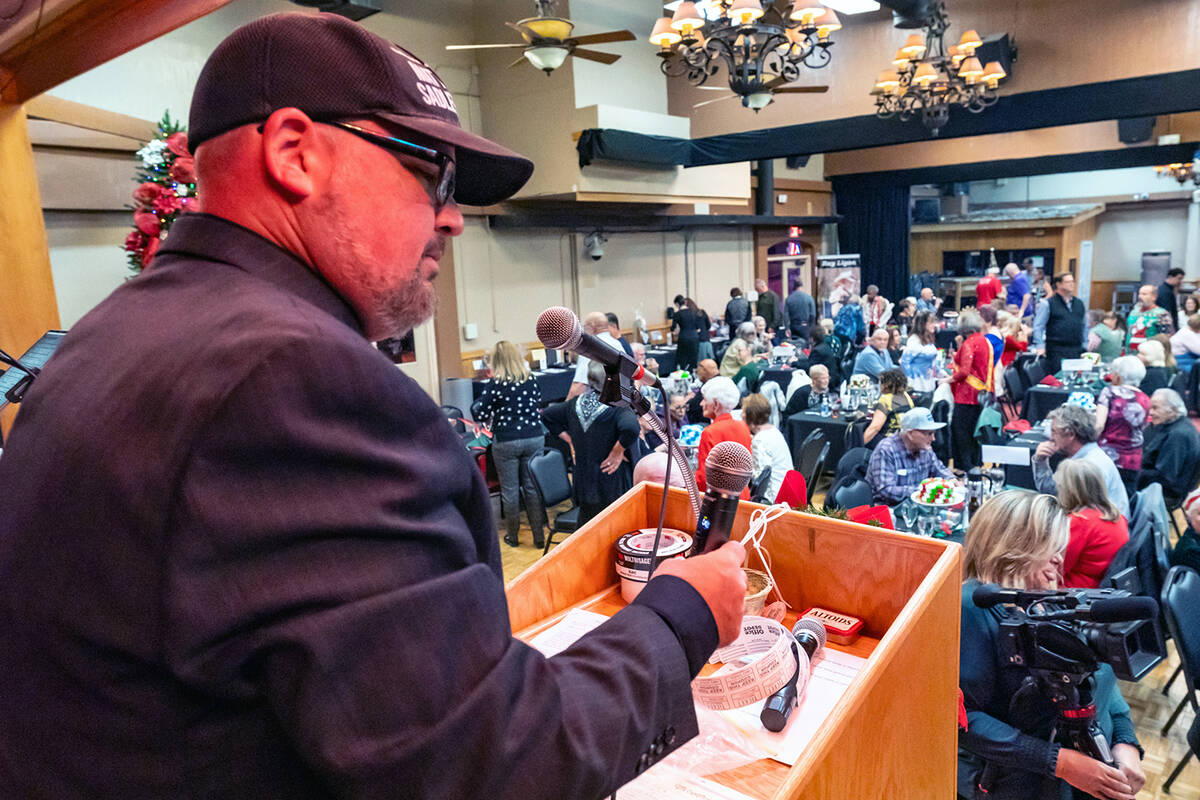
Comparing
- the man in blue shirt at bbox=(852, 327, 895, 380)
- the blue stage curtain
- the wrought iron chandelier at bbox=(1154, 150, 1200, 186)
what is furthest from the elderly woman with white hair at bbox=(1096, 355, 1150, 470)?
the blue stage curtain

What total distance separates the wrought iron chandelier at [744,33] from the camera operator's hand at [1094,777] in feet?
15.3

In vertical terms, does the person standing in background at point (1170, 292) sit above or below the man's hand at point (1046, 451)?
above

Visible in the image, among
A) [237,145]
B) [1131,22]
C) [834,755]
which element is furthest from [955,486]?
[1131,22]

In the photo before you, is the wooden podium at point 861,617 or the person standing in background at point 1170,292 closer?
the wooden podium at point 861,617

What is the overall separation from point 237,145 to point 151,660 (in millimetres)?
422

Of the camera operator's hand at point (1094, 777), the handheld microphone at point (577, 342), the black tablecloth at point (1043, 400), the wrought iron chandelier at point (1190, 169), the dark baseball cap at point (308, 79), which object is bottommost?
the camera operator's hand at point (1094, 777)

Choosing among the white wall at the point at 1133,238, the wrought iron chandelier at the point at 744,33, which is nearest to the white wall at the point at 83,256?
the wrought iron chandelier at the point at 744,33

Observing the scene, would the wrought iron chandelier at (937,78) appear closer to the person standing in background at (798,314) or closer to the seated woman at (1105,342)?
the seated woman at (1105,342)

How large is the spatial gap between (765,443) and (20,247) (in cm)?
405

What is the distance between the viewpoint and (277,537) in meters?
0.50

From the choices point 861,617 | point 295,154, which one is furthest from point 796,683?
point 295,154

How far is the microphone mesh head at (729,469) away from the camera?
36.4 inches

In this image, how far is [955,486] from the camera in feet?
12.2

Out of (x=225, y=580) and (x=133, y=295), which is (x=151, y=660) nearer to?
(x=225, y=580)
